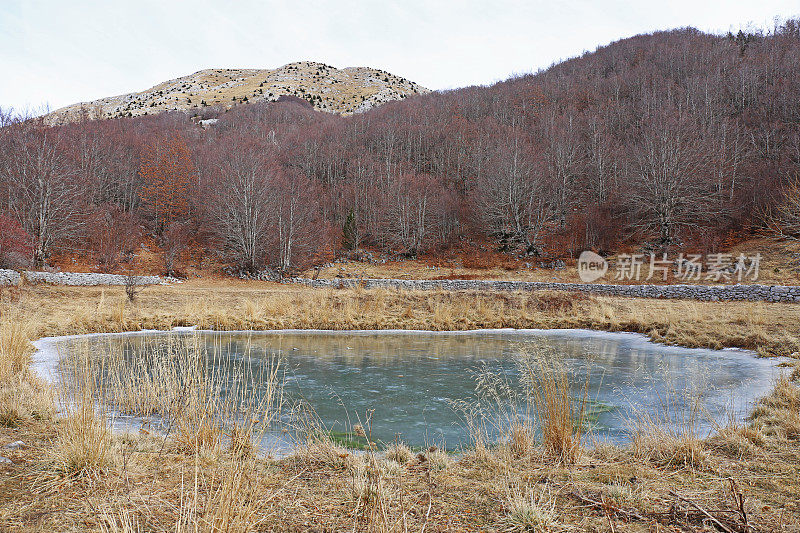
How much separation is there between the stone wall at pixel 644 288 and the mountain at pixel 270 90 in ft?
249

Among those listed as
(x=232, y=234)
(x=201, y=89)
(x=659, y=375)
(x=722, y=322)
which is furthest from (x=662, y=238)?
(x=201, y=89)

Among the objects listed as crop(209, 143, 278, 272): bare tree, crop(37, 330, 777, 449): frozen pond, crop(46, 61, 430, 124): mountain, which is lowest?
crop(37, 330, 777, 449): frozen pond

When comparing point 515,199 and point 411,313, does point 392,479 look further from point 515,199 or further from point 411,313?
point 515,199

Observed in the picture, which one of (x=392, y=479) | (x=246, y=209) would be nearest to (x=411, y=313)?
(x=392, y=479)

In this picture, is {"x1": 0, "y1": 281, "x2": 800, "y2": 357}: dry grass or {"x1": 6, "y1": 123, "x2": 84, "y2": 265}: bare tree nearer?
{"x1": 0, "y1": 281, "x2": 800, "y2": 357}: dry grass

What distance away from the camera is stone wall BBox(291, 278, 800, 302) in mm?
17922

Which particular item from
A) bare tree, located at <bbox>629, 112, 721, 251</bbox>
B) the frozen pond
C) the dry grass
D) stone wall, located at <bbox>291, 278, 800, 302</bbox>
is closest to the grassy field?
the frozen pond

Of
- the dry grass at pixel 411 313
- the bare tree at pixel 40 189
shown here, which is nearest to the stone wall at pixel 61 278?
the dry grass at pixel 411 313

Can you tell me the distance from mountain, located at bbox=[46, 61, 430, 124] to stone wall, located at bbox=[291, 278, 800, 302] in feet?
249

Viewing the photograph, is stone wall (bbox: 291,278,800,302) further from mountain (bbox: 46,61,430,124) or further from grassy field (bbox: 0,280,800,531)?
mountain (bbox: 46,61,430,124)

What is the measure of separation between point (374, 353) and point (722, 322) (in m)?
10.7

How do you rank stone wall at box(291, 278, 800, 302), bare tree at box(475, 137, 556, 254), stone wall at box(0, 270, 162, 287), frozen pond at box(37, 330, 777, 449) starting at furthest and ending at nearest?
bare tree at box(475, 137, 556, 254), stone wall at box(0, 270, 162, 287), stone wall at box(291, 278, 800, 302), frozen pond at box(37, 330, 777, 449)

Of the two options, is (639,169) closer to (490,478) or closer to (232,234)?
(232,234)

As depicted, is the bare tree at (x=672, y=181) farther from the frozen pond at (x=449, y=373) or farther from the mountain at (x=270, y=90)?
the mountain at (x=270, y=90)
